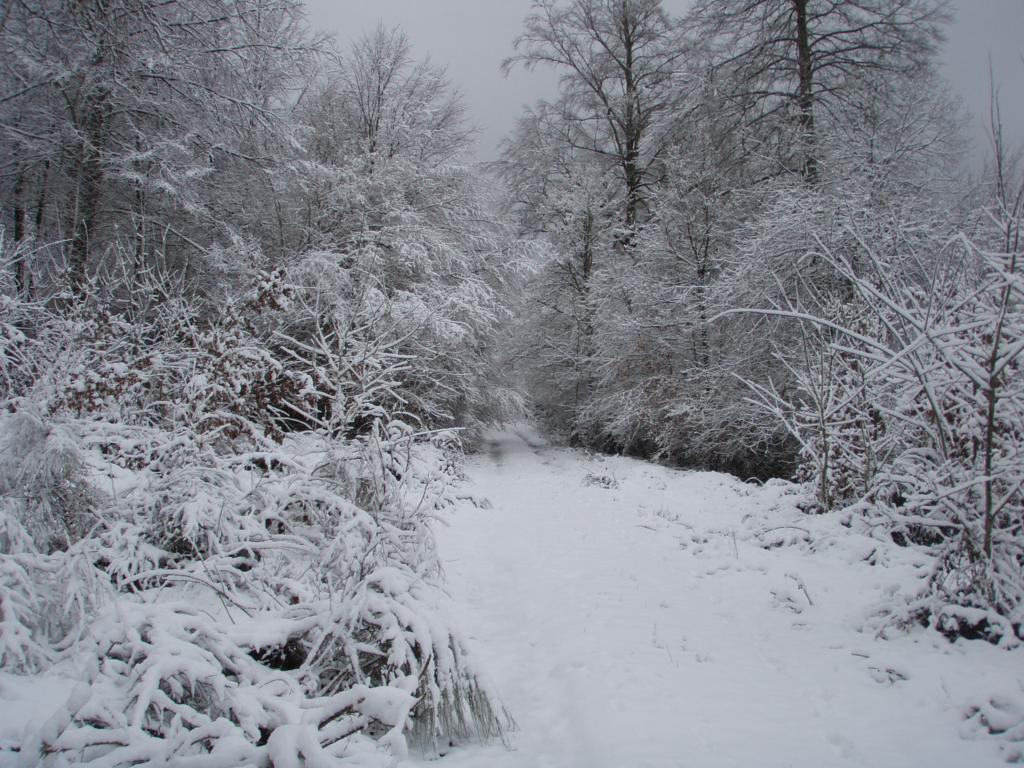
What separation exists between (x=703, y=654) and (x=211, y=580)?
2.97 metres

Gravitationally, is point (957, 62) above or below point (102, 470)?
above

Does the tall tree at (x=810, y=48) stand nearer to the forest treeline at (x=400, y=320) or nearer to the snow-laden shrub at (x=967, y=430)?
the forest treeline at (x=400, y=320)

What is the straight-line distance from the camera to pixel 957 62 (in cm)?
950

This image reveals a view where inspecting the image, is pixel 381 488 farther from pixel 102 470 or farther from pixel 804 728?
pixel 804 728

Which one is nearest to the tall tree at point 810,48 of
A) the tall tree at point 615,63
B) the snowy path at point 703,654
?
the tall tree at point 615,63

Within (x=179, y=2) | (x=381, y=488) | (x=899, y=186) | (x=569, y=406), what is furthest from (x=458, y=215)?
(x=381, y=488)

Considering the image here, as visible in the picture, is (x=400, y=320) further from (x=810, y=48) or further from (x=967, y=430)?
(x=810, y=48)

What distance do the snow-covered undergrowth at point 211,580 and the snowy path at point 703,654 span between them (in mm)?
624

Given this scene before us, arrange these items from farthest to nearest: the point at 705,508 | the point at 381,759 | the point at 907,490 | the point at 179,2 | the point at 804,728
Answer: the point at 705,508
the point at 179,2
the point at 907,490
the point at 804,728
the point at 381,759

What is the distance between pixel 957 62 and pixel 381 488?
1282 cm

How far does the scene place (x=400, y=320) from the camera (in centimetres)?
612

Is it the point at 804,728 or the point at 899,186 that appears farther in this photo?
the point at 899,186

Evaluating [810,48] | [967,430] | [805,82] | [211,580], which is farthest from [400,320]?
[810,48]

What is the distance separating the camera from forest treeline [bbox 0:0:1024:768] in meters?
2.33
